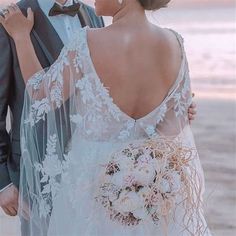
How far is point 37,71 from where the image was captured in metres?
3.53

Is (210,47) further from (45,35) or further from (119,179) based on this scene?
(119,179)

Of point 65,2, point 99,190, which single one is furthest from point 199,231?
point 65,2

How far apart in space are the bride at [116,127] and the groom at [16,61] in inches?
3.2

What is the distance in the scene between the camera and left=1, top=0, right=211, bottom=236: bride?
3.35 metres

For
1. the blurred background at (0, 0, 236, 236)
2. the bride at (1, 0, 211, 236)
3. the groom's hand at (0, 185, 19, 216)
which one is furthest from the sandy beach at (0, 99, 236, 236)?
the bride at (1, 0, 211, 236)

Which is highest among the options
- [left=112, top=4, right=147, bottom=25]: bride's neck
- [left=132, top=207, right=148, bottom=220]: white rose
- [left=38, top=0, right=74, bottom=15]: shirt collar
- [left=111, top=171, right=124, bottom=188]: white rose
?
[left=112, top=4, right=147, bottom=25]: bride's neck

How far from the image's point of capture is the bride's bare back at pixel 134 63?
130 inches

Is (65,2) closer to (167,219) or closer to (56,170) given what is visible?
(56,170)

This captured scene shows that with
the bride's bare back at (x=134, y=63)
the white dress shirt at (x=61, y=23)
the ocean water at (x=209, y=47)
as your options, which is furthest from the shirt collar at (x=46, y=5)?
the ocean water at (x=209, y=47)

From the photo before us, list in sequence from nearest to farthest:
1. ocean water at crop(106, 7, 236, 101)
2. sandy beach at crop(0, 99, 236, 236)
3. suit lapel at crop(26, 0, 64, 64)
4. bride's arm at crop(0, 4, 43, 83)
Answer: bride's arm at crop(0, 4, 43, 83), suit lapel at crop(26, 0, 64, 64), sandy beach at crop(0, 99, 236, 236), ocean water at crop(106, 7, 236, 101)

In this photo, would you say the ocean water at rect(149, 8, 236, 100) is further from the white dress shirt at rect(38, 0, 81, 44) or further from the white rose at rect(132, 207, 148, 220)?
the white rose at rect(132, 207, 148, 220)

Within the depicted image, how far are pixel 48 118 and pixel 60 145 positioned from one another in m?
0.11

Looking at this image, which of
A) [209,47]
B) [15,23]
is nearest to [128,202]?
[15,23]

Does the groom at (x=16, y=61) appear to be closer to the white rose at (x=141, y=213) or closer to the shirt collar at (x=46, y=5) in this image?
the shirt collar at (x=46, y=5)
